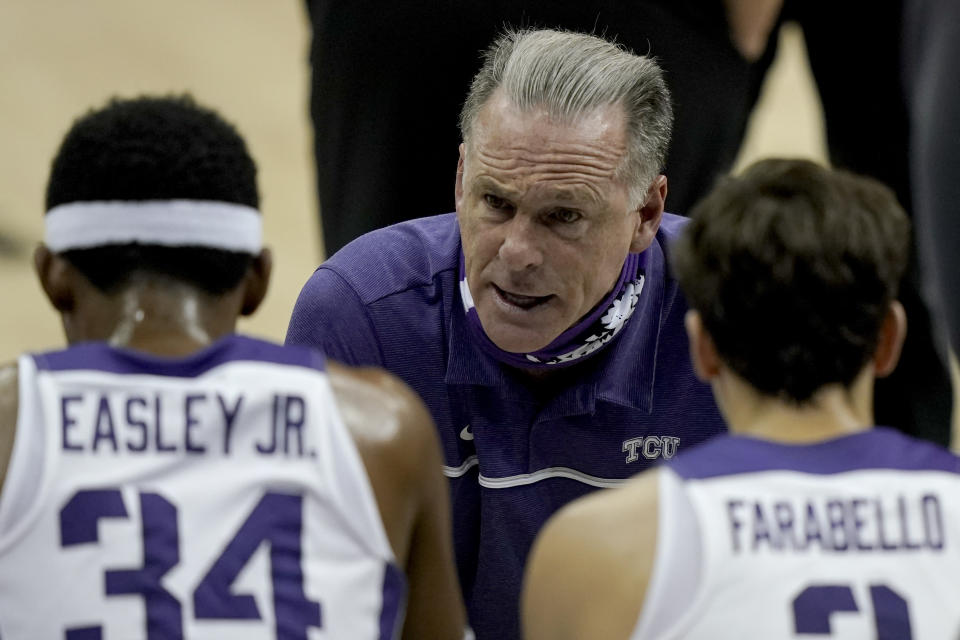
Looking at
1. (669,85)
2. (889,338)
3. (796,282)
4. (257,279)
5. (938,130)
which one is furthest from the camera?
(938,130)

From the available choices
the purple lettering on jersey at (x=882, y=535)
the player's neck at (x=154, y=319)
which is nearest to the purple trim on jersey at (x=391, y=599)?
the player's neck at (x=154, y=319)

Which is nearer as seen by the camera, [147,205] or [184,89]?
[147,205]

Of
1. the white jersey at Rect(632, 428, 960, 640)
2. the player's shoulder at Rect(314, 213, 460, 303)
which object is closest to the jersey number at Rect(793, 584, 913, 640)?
the white jersey at Rect(632, 428, 960, 640)

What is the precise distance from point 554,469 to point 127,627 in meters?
1.21

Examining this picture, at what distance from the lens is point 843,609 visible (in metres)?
1.71

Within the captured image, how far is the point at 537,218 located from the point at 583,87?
0.26 m

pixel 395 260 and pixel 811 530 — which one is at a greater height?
pixel 395 260

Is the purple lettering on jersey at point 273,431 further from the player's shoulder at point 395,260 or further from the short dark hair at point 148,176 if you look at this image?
the player's shoulder at point 395,260

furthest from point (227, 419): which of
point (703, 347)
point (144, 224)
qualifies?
point (703, 347)

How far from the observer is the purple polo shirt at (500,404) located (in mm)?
2834

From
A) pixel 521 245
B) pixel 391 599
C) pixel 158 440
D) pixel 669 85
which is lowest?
pixel 391 599

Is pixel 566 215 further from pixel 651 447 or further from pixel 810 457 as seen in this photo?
pixel 810 457

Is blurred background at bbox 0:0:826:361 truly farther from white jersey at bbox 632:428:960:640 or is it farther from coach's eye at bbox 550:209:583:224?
white jersey at bbox 632:428:960:640

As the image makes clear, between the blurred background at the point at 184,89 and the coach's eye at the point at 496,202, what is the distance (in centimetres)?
346
